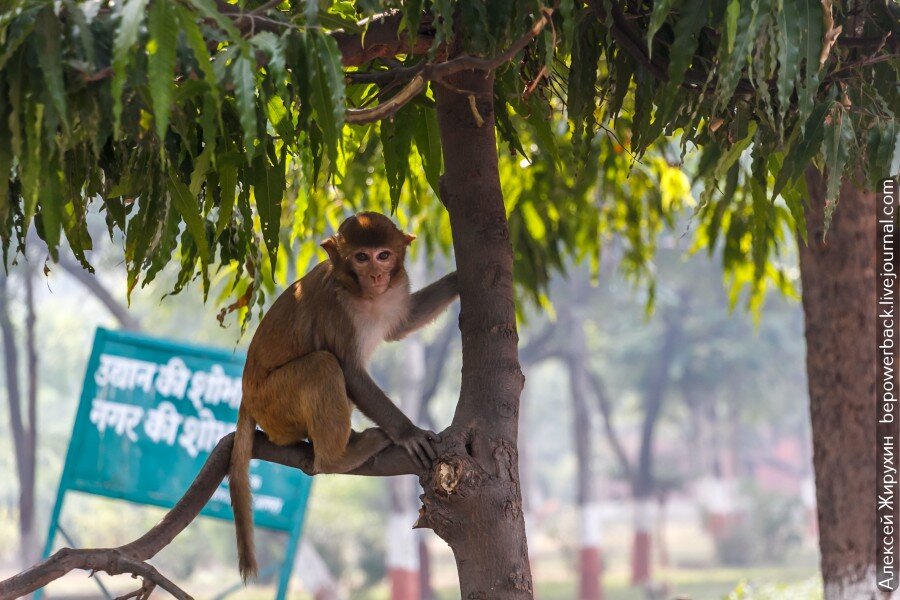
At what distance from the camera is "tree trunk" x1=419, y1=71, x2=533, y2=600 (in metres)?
2.46

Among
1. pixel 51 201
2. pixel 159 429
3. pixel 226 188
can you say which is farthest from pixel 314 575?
pixel 51 201

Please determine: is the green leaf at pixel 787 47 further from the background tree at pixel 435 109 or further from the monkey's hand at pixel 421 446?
the monkey's hand at pixel 421 446

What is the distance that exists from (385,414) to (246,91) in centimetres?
144

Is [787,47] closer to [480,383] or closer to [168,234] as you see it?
[480,383]

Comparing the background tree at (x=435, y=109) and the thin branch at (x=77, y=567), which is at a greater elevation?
the background tree at (x=435, y=109)

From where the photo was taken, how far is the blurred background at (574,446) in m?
19.4

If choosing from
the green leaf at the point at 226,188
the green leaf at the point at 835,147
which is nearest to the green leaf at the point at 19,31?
the green leaf at the point at 226,188

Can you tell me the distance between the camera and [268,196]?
8.01ft

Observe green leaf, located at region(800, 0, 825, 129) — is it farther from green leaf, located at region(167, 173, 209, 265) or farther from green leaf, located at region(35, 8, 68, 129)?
green leaf, located at region(35, 8, 68, 129)

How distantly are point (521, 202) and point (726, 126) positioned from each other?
2.34 meters

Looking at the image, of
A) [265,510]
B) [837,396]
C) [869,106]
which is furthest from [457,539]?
[265,510]

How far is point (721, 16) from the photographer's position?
2.21 m

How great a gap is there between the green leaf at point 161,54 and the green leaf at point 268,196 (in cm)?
76

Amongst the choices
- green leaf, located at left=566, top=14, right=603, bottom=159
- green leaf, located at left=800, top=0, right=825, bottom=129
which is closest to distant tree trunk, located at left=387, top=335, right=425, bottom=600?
green leaf, located at left=566, top=14, right=603, bottom=159
